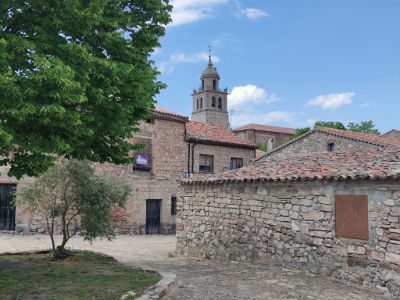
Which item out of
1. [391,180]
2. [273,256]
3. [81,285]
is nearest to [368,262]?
[391,180]

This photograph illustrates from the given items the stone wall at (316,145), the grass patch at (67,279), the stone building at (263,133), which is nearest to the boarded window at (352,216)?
the grass patch at (67,279)

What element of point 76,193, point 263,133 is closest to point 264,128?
point 263,133

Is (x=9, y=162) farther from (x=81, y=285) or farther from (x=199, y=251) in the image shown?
(x=199, y=251)

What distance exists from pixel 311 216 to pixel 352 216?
114 cm

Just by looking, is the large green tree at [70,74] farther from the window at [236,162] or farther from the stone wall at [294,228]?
the window at [236,162]

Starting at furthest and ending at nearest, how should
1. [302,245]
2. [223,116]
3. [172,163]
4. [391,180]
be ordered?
1. [223,116]
2. [172,163]
3. [302,245]
4. [391,180]

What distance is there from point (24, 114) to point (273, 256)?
284 inches

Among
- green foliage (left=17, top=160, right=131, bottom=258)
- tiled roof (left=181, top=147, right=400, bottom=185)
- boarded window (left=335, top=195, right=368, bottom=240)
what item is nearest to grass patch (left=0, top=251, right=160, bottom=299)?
green foliage (left=17, top=160, right=131, bottom=258)

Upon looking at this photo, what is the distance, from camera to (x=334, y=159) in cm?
1177

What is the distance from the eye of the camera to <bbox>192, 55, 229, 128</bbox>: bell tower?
73562 mm

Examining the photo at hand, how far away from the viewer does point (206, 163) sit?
25234 millimetres

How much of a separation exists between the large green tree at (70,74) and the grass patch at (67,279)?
2019 millimetres

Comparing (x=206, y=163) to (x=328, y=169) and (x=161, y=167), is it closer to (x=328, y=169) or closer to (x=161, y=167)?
(x=161, y=167)

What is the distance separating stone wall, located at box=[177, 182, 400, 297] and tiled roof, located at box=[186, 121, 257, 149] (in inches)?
417
